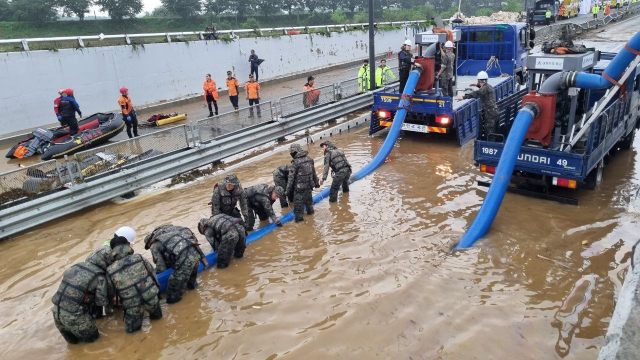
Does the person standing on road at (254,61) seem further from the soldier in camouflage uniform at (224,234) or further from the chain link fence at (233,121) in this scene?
the soldier in camouflage uniform at (224,234)

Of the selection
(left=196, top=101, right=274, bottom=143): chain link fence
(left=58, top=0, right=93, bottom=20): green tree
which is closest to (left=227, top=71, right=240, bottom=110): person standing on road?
(left=196, top=101, right=274, bottom=143): chain link fence

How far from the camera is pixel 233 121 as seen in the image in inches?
436

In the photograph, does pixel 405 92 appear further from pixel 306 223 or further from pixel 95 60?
pixel 95 60

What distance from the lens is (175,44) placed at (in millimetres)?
18078

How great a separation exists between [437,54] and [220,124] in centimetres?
582

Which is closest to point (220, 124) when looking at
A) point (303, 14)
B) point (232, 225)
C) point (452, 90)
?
point (232, 225)

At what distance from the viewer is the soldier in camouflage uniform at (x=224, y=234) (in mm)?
5992

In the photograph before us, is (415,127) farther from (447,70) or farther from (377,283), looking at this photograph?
(377,283)

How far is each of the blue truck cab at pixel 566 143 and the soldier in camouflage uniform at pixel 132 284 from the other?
583 centimetres

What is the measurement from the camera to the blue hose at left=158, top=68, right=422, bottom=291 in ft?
20.0

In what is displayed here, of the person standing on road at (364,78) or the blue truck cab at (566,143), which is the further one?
the person standing on road at (364,78)

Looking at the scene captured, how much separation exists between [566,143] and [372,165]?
3748 mm

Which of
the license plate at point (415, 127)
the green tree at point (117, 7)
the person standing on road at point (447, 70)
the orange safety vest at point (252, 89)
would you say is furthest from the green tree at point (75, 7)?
the license plate at point (415, 127)

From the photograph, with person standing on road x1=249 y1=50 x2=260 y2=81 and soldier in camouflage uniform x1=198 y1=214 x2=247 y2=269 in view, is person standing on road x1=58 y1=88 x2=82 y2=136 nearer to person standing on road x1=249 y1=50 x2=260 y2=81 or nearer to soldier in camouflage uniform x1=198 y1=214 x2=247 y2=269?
soldier in camouflage uniform x1=198 y1=214 x2=247 y2=269
